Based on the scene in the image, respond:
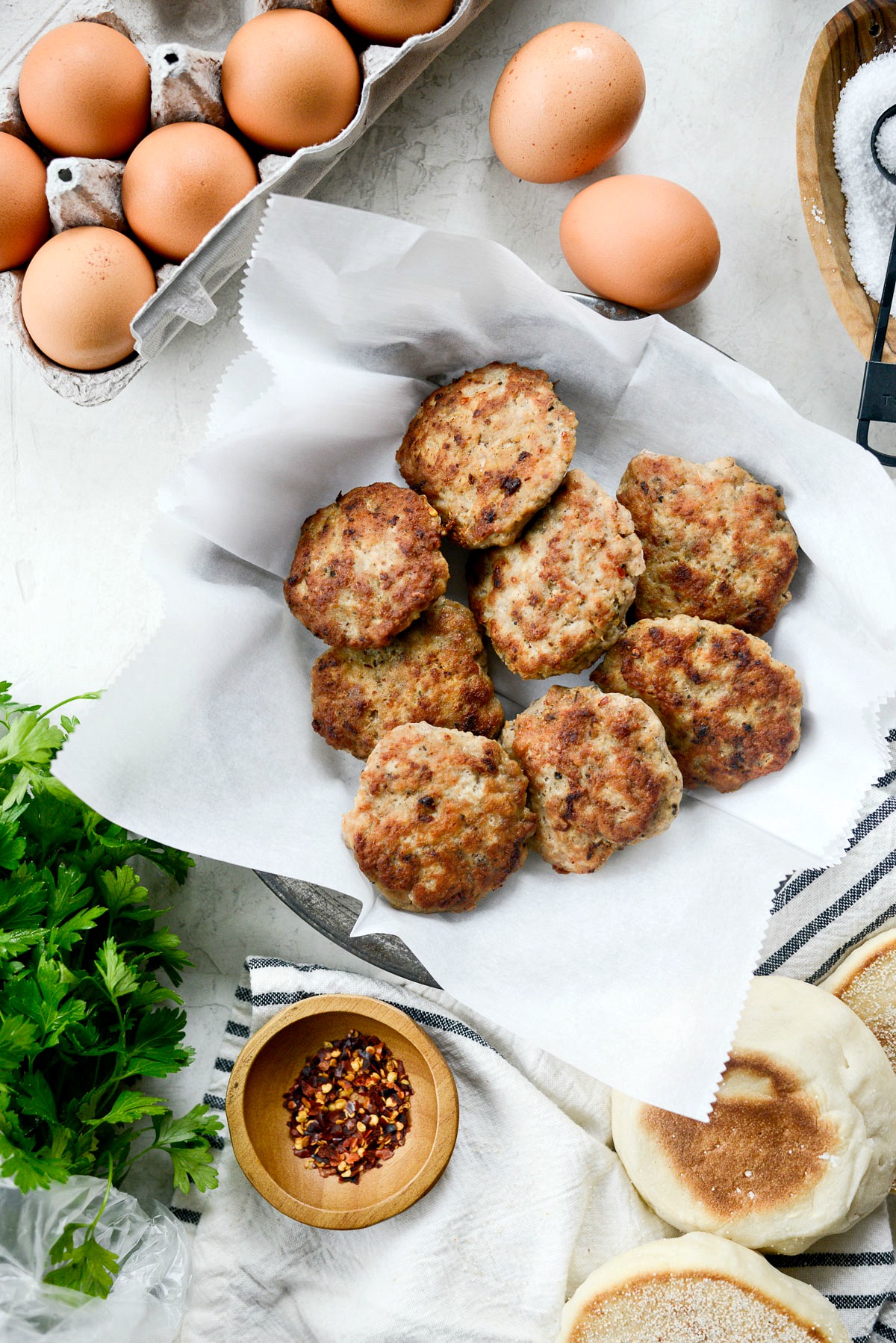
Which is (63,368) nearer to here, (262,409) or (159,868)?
(262,409)

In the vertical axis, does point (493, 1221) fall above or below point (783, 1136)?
below

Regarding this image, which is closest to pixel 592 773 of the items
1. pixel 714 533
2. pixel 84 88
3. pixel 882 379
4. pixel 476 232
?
pixel 714 533

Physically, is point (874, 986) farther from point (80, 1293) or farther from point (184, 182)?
point (184, 182)

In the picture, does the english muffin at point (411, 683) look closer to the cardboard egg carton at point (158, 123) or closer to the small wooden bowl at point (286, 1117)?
the small wooden bowl at point (286, 1117)

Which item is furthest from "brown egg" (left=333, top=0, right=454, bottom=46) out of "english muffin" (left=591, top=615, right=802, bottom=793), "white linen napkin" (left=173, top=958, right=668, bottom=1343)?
"white linen napkin" (left=173, top=958, right=668, bottom=1343)

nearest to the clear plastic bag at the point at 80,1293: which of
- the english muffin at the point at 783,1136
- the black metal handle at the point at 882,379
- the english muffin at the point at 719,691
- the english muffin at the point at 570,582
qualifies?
the english muffin at the point at 783,1136

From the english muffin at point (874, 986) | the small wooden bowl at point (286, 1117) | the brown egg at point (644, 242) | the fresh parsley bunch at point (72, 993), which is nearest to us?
the fresh parsley bunch at point (72, 993)
